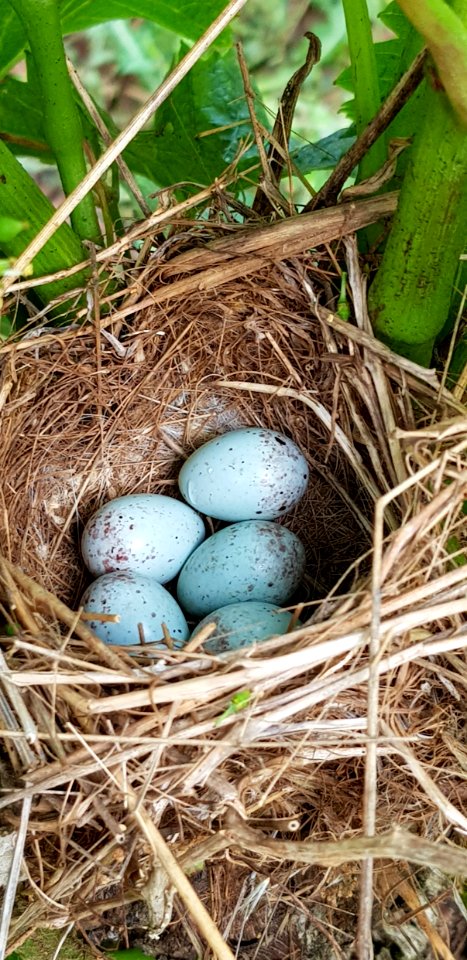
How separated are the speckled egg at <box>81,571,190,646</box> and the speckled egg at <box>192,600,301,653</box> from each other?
55 millimetres

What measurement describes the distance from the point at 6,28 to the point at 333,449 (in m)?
0.74

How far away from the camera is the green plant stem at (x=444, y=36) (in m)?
0.76

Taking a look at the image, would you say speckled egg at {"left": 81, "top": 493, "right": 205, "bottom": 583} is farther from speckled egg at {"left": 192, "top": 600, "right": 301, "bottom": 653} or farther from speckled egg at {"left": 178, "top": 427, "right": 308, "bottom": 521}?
speckled egg at {"left": 192, "top": 600, "right": 301, "bottom": 653}

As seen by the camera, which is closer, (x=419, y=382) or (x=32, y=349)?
(x=419, y=382)

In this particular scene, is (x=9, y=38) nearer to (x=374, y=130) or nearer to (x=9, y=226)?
(x=374, y=130)

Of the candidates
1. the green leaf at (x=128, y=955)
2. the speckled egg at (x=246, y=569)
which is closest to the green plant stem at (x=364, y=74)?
the speckled egg at (x=246, y=569)

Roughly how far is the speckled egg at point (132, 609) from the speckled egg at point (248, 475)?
18cm

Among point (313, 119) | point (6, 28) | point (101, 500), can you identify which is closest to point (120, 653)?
point (101, 500)

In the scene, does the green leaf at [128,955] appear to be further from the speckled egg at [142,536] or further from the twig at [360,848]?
the speckled egg at [142,536]

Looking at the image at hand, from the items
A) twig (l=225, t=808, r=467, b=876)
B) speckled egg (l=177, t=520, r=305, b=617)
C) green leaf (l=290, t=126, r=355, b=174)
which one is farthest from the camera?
green leaf (l=290, t=126, r=355, b=174)

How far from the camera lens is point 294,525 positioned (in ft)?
4.54

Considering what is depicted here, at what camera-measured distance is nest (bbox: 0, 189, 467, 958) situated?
2.81 feet

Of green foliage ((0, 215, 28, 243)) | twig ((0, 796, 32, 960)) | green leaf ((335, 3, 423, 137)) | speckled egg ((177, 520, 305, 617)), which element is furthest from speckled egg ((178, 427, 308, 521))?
green foliage ((0, 215, 28, 243))

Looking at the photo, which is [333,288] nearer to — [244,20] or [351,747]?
[351,747]
